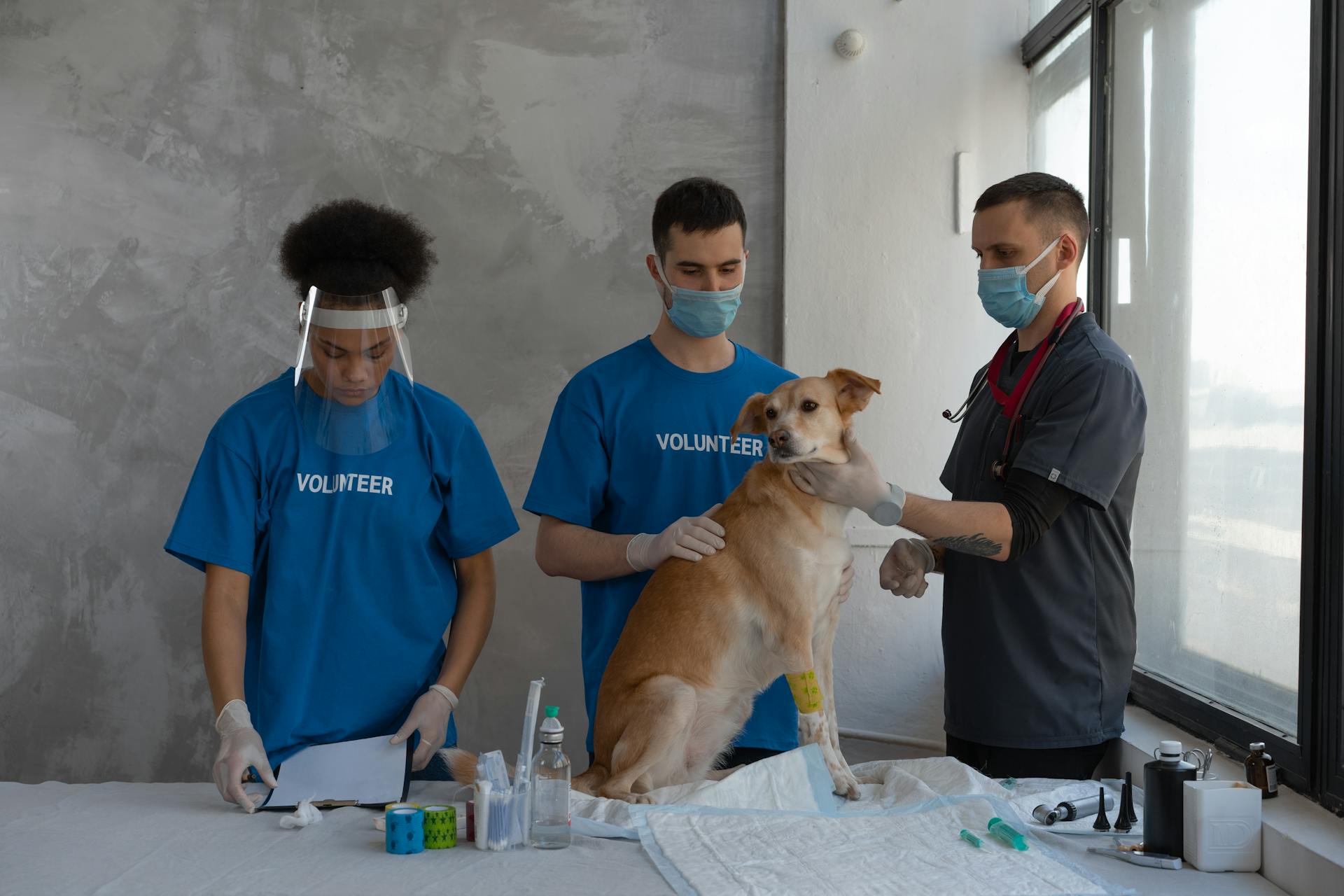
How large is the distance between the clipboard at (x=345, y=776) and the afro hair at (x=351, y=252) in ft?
3.04

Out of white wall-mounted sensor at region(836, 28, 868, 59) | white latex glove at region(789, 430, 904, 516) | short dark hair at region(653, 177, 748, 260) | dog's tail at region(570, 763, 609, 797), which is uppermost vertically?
white wall-mounted sensor at region(836, 28, 868, 59)

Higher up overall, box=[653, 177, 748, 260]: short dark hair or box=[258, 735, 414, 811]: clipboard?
box=[653, 177, 748, 260]: short dark hair

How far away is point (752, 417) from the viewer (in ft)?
7.50

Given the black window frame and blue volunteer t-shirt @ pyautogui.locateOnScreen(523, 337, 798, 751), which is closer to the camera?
the black window frame

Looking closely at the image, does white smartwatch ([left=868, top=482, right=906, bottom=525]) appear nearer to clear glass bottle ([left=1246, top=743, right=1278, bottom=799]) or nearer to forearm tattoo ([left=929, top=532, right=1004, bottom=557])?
forearm tattoo ([left=929, top=532, right=1004, bottom=557])

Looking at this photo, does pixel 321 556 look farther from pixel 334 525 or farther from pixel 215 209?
pixel 215 209

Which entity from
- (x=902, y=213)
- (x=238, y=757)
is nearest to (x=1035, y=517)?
(x=238, y=757)

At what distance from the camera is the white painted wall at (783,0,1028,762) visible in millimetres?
3740

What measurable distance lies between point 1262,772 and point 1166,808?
0.36 m

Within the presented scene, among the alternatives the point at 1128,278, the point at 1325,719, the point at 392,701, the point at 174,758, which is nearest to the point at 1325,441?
the point at 1325,719

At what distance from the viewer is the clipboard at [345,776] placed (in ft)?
6.41

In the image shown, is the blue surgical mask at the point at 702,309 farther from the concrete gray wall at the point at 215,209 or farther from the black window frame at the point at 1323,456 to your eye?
the concrete gray wall at the point at 215,209

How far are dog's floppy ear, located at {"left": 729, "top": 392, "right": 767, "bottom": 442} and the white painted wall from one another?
1.51m

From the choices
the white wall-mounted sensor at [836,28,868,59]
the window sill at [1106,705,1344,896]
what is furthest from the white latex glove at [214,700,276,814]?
the white wall-mounted sensor at [836,28,868,59]
